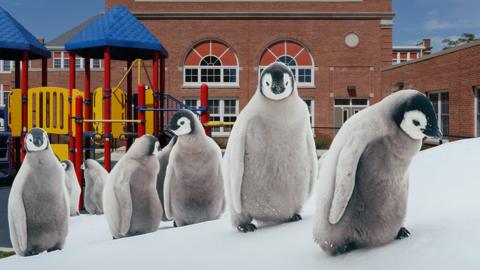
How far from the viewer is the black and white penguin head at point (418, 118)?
1.99m

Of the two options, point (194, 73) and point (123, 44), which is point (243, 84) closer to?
point (194, 73)

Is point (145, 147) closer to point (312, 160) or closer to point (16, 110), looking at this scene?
point (312, 160)

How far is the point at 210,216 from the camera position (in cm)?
411

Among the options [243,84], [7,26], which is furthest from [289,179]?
[243,84]

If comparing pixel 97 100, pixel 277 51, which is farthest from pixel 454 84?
pixel 97 100

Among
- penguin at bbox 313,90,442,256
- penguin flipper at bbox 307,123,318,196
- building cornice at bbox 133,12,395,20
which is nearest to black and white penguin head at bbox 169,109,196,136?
penguin flipper at bbox 307,123,318,196

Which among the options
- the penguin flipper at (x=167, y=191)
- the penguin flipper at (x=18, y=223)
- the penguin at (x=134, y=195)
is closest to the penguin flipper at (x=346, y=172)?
the penguin flipper at (x=167, y=191)

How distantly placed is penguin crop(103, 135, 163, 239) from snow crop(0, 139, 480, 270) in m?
0.75

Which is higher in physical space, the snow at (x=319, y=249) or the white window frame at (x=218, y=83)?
the white window frame at (x=218, y=83)

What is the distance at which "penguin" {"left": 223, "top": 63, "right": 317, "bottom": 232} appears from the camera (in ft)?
9.32

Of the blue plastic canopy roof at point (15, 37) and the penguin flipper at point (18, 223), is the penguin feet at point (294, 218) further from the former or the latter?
the blue plastic canopy roof at point (15, 37)

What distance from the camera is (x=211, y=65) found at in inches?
882

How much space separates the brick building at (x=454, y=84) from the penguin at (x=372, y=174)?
1308 centimetres

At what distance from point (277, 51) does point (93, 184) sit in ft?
57.3
